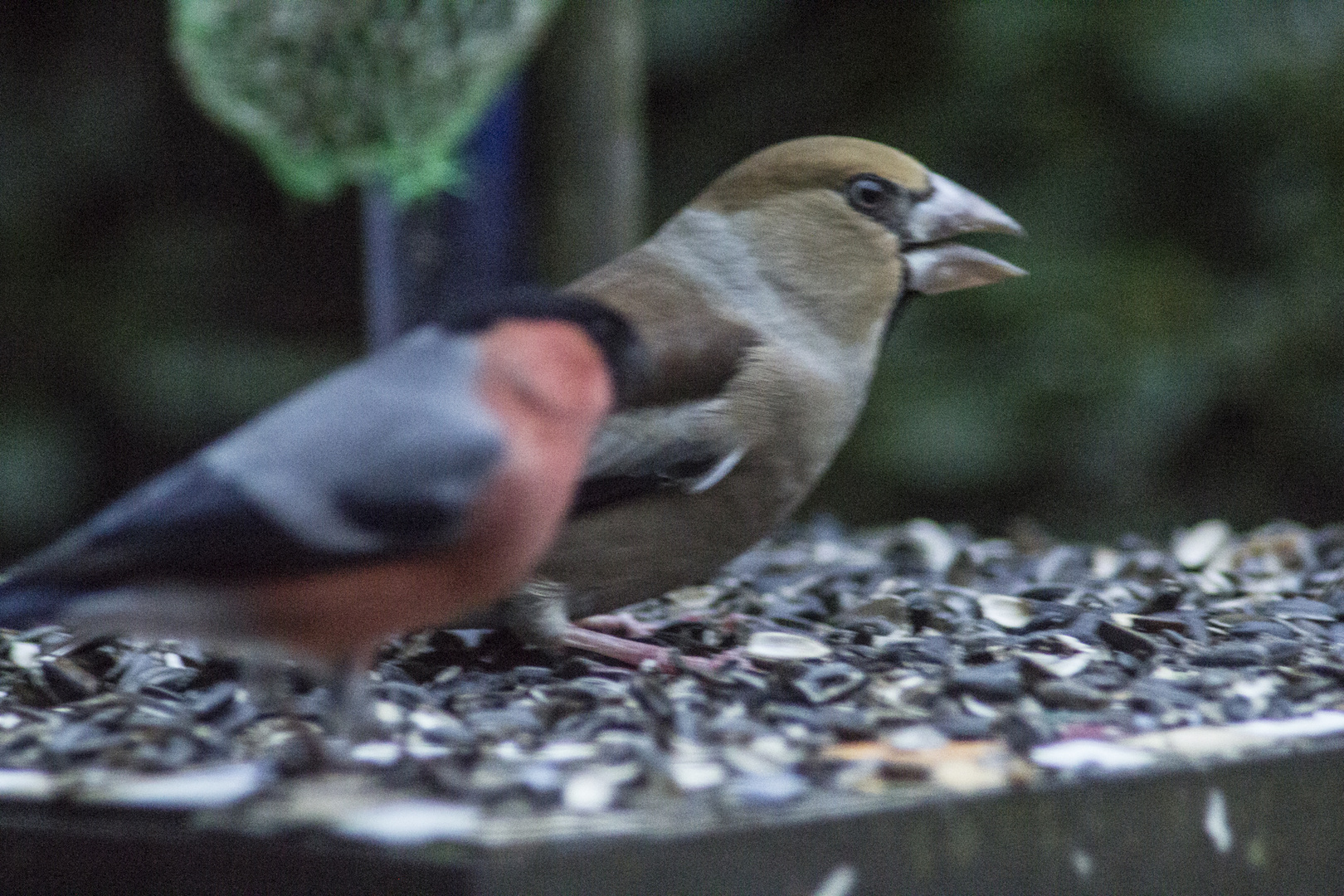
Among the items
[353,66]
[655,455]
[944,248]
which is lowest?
[655,455]

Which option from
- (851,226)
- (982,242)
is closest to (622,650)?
(851,226)

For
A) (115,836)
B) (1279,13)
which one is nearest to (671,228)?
(115,836)

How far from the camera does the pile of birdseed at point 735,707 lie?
1204 millimetres

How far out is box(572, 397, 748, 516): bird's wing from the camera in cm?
163

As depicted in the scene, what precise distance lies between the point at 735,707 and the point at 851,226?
2.00 ft

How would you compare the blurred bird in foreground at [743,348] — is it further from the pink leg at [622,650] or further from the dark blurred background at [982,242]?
the dark blurred background at [982,242]

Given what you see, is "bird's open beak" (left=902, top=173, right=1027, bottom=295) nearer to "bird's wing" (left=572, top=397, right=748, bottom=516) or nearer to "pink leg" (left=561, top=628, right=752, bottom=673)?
"bird's wing" (left=572, top=397, right=748, bottom=516)

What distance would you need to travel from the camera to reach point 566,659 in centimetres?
168

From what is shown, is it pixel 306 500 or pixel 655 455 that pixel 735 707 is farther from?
pixel 306 500

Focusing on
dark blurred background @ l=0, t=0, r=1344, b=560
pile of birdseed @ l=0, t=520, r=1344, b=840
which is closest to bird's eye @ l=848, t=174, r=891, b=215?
pile of birdseed @ l=0, t=520, r=1344, b=840

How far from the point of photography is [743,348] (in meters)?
1.70

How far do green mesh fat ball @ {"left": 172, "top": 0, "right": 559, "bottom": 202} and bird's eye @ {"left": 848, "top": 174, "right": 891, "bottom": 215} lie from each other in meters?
0.57

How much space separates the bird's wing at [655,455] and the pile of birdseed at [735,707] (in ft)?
0.58

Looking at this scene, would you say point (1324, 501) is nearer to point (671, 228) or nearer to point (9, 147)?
point (671, 228)
